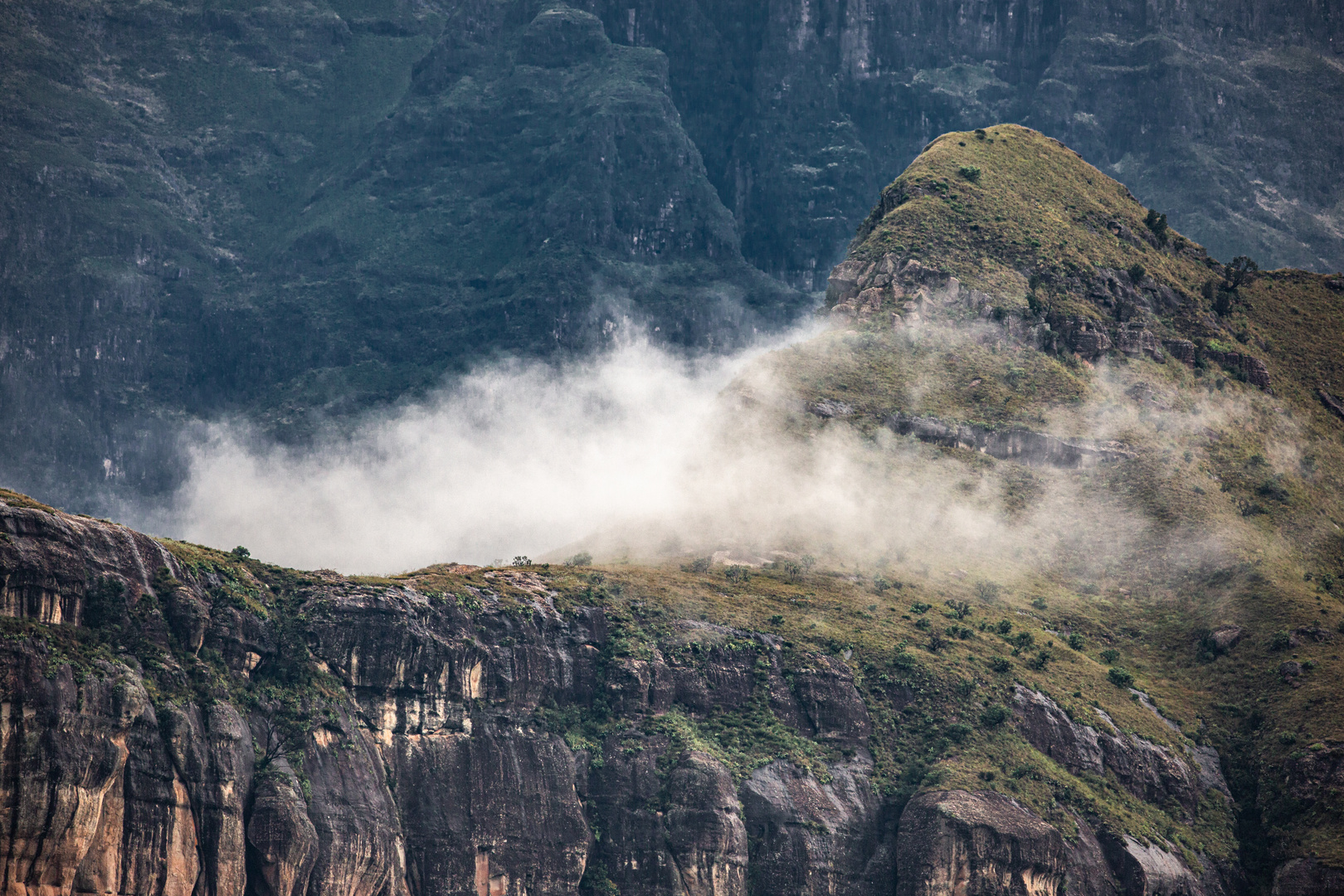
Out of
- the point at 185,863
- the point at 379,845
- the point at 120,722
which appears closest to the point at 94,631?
the point at 120,722

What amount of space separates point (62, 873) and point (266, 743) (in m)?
29.2

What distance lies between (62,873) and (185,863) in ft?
43.4

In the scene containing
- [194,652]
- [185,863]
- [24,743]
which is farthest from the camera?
[194,652]

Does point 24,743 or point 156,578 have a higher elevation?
point 156,578

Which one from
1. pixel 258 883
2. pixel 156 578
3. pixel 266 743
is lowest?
pixel 258 883

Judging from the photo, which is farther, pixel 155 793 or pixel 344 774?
pixel 344 774

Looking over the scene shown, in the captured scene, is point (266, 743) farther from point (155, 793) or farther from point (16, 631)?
point (16, 631)

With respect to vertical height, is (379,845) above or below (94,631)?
below

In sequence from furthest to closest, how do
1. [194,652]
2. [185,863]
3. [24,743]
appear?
[194,652]
[185,863]
[24,743]

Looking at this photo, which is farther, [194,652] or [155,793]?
[194,652]

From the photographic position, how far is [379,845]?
7795 inches

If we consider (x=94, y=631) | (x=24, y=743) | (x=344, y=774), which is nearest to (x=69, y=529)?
(x=94, y=631)

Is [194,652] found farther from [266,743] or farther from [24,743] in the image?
[24,743]

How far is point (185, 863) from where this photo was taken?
593ft
